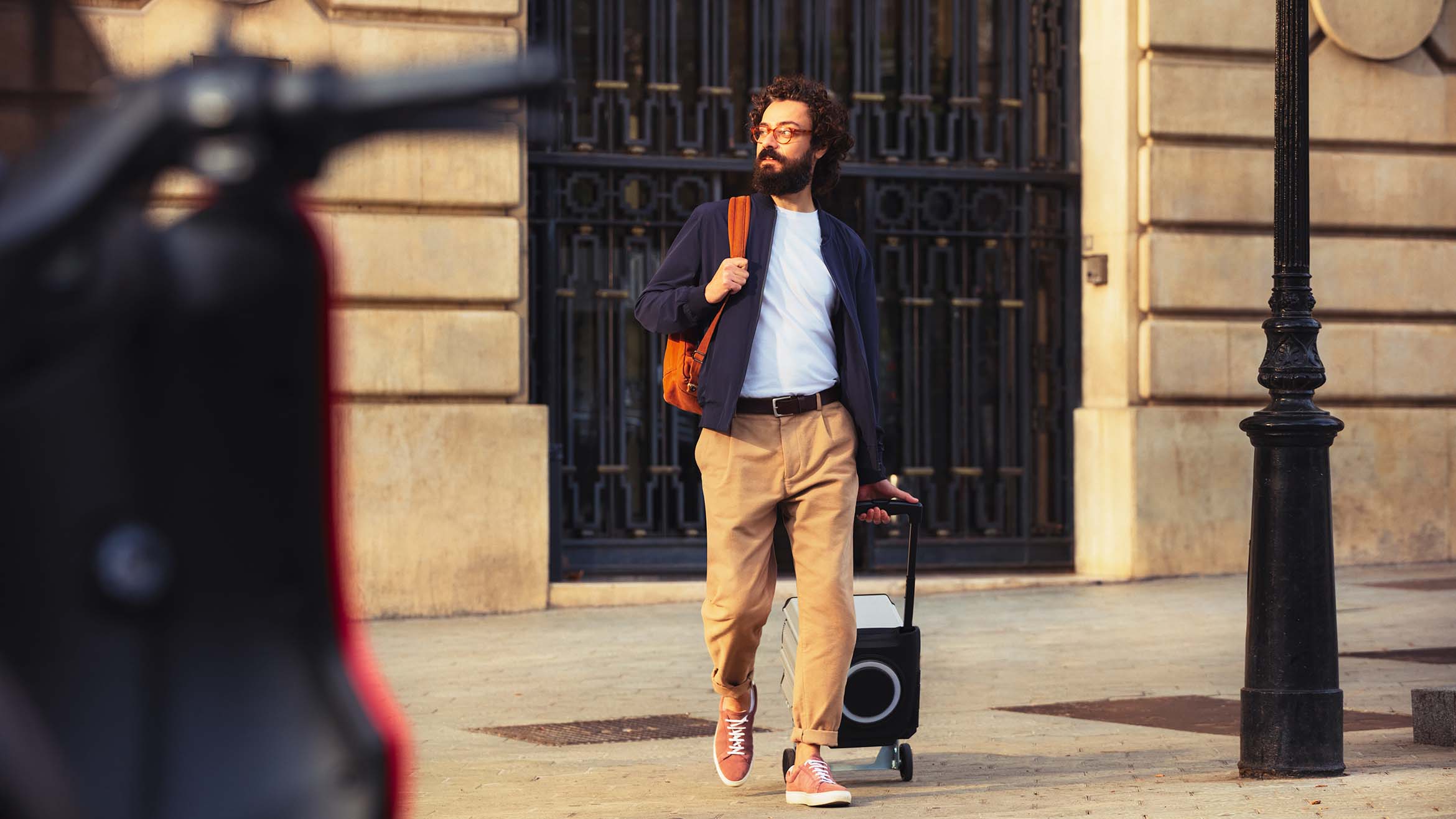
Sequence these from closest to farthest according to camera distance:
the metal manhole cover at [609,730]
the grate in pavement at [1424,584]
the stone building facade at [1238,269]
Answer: the metal manhole cover at [609,730]
the grate in pavement at [1424,584]
the stone building facade at [1238,269]

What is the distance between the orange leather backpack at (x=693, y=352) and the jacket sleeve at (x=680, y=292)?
6 centimetres

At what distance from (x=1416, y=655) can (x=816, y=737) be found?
4.81 metres

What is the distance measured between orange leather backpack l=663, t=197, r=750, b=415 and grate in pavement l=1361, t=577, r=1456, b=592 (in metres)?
7.37

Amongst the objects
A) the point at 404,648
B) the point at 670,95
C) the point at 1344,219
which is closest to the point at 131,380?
the point at 404,648

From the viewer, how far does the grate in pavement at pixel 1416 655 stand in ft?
29.9

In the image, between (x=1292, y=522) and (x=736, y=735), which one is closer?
(x=736, y=735)

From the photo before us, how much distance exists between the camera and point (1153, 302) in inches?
496

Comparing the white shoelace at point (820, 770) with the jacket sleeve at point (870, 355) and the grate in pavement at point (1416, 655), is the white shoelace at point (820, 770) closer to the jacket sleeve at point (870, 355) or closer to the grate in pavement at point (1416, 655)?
the jacket sleeve at point (870, 355)

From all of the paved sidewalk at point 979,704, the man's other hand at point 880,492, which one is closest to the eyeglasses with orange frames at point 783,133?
the man's other hand at point 880,492

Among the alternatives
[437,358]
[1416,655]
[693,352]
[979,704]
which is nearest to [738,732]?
[693,352]

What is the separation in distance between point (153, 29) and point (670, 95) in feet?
25.8

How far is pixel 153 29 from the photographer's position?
14.9 feet

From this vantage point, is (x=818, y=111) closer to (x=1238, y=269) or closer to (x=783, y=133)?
(x=783, y=133)

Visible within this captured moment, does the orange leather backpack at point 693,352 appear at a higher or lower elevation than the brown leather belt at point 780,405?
higher
